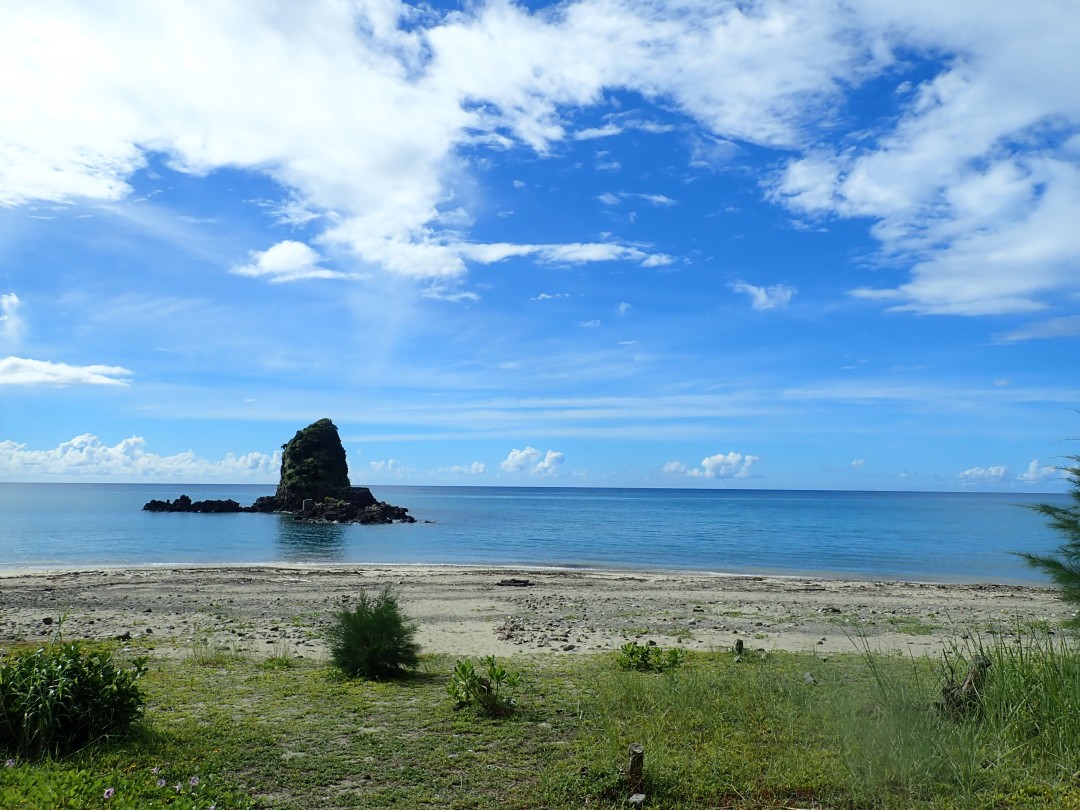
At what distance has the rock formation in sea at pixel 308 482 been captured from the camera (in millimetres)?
101438

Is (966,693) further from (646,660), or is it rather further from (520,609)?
(520,609)

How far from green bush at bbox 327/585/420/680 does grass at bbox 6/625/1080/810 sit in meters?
1.18

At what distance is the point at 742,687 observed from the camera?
874 centimetres

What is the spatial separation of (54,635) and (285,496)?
93.8m

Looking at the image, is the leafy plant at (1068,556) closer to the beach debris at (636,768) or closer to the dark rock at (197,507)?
the beach debris at (636,768)

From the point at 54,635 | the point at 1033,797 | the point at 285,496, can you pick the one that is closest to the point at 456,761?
the point at 1033,797

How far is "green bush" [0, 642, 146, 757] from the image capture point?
257 inches

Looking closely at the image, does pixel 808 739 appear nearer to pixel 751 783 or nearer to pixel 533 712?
pixel 751 783

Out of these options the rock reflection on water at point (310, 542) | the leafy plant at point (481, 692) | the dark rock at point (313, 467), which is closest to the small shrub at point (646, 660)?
the leafy plant at point (481, 692)

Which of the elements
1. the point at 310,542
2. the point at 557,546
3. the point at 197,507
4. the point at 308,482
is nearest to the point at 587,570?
the point at 557,546

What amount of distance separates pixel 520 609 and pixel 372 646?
422 inches

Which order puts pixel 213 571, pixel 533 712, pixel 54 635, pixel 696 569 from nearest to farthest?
pixel 533 712 < pixel 54 635 < pixel 213 571 < pixel 696 569

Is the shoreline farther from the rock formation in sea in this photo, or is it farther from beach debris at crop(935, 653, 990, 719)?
the rock formation in sea

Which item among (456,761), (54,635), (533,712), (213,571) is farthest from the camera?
(213,571)
